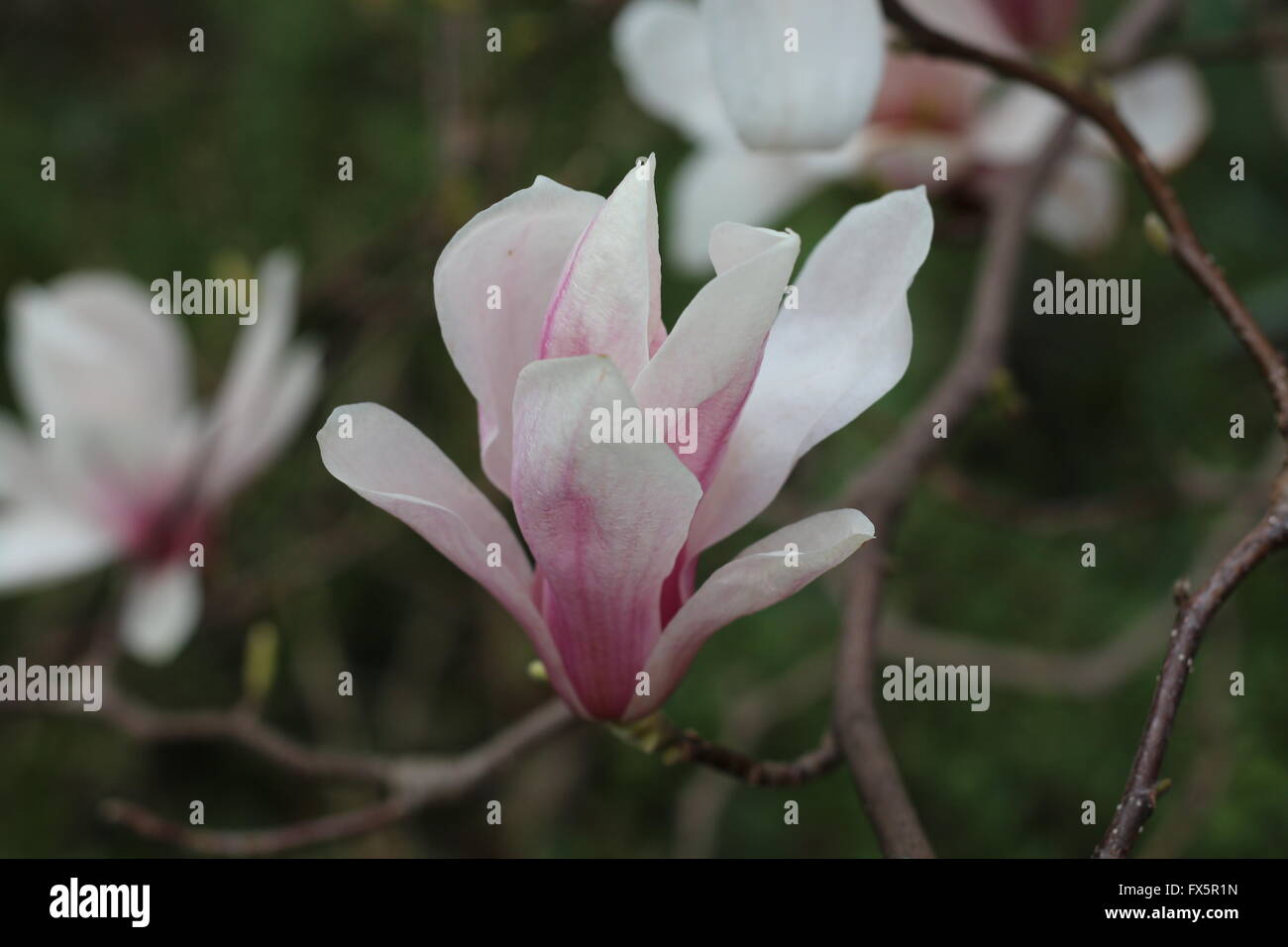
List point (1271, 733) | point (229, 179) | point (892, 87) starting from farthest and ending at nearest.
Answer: point (229, 179) → point (1271, 733) → point (892, 87)

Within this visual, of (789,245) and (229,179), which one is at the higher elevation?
(229,179)

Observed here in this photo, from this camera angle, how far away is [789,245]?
24cm

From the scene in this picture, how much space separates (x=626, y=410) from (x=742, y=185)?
36 centimetres

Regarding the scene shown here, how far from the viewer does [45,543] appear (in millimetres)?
734

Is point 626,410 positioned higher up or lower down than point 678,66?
lower down

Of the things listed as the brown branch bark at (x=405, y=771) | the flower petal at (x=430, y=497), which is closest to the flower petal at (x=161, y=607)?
the brown branch bark at (x=405, y=771)

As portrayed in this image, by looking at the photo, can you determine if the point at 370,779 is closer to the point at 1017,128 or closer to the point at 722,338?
the point at 722,338

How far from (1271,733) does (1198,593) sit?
69 cm

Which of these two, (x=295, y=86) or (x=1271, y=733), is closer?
(x=1271, y=733)

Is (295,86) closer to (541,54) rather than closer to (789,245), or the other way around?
(541,54)

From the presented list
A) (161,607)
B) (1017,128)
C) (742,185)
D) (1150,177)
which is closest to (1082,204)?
(1017,128)

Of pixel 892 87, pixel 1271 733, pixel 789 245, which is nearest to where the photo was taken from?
pixel 789 245
